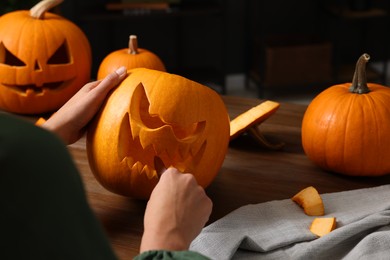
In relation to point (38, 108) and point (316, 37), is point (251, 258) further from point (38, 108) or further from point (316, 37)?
point (316, 37)

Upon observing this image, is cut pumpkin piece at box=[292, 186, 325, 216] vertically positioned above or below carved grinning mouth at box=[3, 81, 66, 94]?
below

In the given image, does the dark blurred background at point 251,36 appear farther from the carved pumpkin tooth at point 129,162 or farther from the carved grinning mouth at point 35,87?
the carved pumpkin tooth at point 129,162

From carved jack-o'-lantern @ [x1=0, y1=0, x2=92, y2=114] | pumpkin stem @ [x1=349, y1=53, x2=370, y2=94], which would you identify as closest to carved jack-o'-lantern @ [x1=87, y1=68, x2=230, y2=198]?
pumpkin stem @ [x1=349, y1=53, x2=370, y2=94]

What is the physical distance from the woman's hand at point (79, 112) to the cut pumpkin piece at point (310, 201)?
0.37 meters

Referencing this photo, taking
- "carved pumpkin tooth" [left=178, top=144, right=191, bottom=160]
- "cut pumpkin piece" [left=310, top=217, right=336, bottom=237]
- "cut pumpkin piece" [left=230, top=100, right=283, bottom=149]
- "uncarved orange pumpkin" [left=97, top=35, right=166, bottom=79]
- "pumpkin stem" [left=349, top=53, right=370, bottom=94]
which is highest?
"pumpkin stem" [left=349, top=53, right=370, bottom=94]

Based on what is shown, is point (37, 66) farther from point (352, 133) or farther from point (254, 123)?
point (352, 133)

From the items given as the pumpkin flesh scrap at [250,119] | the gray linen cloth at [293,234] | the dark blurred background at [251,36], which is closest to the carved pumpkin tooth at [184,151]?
the gray linen cloth at [293,234]

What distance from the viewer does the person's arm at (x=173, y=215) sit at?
31.2 inches

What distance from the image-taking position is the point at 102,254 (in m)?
0.51

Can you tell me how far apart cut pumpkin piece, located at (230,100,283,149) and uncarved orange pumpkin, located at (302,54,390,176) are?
100mm

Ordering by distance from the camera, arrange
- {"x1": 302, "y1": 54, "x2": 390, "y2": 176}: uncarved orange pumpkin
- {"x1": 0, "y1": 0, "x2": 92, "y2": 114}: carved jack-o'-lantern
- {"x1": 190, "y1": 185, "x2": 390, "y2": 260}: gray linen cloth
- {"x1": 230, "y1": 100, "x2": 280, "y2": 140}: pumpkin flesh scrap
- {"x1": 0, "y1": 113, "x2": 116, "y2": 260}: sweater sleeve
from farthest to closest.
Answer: {"x1": 0, "y1": 0, "x2": 92, "y2": 114}: carved jack-o'-lantern < {"x1": 230, "y1": 100, "x2": 280, "y2": 140}: pumpkin flesh scrap < {"x1": 302, "y1": 54, "x2": 390, "y2": 176}: uncarved orange pumpkin < {"x1": 190, "y1": 185, "x2": 390, "y2": 260}: gray linen cloth < {"x1": 0, "y1": 113, "x2": 116, "y2": 260}: sweater sleeve

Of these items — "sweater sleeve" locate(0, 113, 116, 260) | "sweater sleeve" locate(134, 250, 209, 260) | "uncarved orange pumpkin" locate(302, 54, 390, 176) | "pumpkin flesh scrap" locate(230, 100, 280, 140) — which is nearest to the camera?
"sweater sleeve" locate(0, 113, 116, 260)

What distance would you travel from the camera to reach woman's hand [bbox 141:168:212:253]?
2.61ft

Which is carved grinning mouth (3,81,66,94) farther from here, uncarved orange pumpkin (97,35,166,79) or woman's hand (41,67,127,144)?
woman's hand (41,67,127,144)
